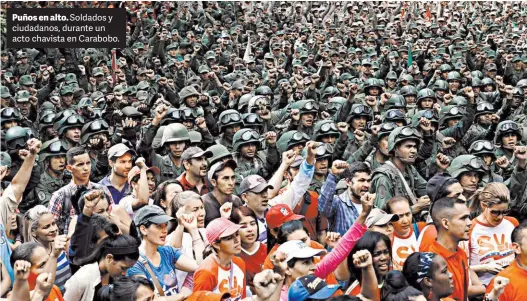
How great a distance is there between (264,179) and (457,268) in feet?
8.66

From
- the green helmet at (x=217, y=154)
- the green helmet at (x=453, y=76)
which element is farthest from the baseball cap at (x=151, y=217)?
the green helmet at (x=453, y=76)

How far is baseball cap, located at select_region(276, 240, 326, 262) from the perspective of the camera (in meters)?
5.66

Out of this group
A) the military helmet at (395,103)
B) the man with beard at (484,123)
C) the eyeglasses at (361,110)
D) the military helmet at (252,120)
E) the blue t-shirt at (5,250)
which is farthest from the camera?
the military helmet at (395,103)

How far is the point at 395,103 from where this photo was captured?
13000 mm

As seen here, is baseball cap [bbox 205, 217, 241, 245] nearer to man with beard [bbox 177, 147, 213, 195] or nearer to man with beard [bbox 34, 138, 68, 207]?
man with beard [bbox 177, 147, 213, 195]

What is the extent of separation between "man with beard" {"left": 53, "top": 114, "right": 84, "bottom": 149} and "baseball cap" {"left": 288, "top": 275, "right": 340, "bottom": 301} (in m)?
5.30

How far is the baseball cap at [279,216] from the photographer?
690 centimetres

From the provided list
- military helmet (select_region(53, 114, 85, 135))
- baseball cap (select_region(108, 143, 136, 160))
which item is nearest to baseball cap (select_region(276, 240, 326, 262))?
baseball cap (select_region(108, 143, 136, 160))

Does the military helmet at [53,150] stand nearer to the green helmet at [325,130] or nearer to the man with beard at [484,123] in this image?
the green helmet at [325,130]

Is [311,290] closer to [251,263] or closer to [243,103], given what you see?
[251,263]

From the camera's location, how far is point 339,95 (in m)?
14.9

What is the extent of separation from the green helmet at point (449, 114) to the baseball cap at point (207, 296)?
753 centimetres

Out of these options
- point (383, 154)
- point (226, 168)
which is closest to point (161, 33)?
point (383, 154)

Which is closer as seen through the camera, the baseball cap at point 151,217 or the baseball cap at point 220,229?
the baseball cap at point 220,229
